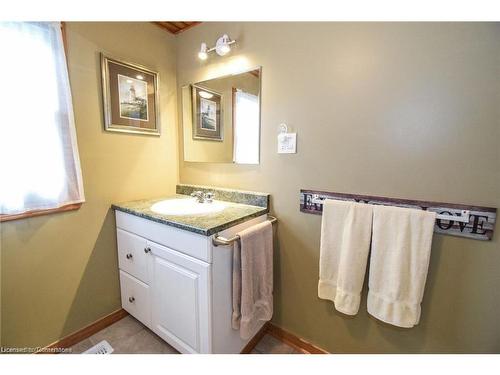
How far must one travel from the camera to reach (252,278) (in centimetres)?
115

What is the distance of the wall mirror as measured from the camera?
4.55ft

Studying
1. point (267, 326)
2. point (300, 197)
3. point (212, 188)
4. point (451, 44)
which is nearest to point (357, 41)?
point (451, 44)

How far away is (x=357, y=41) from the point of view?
1.04m

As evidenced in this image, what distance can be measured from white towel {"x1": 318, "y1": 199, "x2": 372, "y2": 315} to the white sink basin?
2.08 feet

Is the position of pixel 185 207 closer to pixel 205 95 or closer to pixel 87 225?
pixel 87 225

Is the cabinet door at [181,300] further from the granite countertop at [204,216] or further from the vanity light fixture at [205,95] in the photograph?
the vanity light fixture at [205,95]

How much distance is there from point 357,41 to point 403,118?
17.2 inches

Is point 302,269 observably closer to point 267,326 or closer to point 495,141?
point 267,326

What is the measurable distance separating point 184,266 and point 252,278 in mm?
359

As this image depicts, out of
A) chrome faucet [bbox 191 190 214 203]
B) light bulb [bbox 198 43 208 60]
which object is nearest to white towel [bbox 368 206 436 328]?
chrome faucet [bbox 191 190 214 203]

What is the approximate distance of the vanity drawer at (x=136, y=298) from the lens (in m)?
1.35

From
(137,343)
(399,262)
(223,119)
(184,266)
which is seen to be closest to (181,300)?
(184,266)

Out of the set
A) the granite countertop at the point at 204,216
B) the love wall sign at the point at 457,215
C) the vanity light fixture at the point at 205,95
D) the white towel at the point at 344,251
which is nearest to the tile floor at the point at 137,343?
the white towel at the point at 344,251
